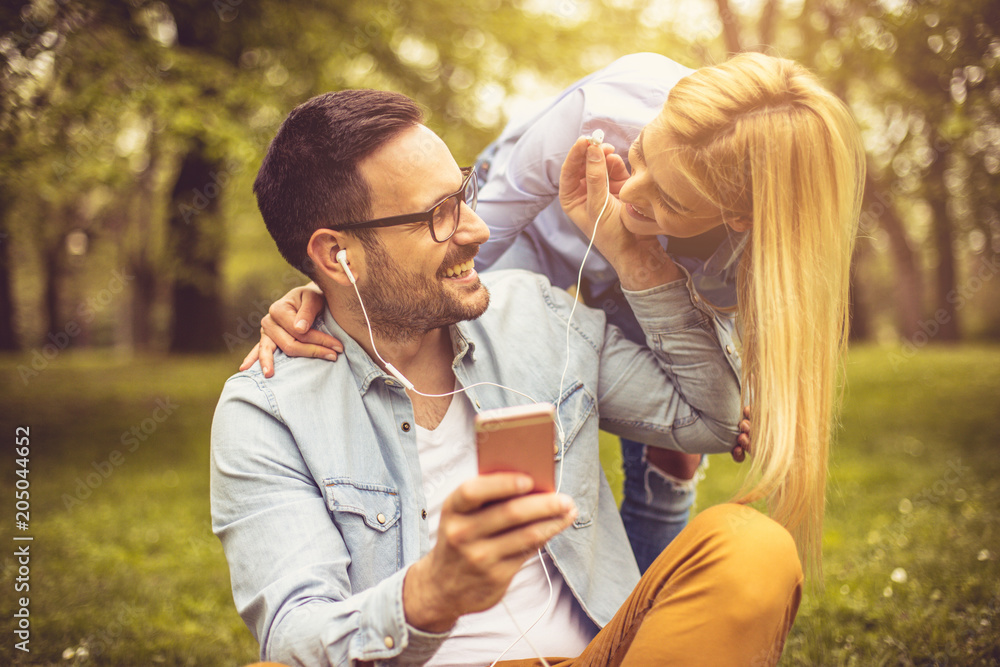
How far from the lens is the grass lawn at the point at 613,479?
10.5 ft

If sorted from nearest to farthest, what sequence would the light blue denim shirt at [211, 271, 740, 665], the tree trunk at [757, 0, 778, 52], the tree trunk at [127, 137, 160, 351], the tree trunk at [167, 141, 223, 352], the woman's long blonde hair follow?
the light blue denim shirt at [211, 271, 740, 665]
the woman's long blonde hair
the tree trunk at [757, 0, 778, 52]
the tree trunk at [167, 141, 223, 352]
the tree trunk at [127, 137, 160, 351]

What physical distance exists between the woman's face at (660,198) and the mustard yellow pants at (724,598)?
88 centimetres

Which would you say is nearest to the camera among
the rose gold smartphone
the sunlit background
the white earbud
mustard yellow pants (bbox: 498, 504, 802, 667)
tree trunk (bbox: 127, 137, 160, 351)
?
the rose gold smartphone

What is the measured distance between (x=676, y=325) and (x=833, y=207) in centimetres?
57

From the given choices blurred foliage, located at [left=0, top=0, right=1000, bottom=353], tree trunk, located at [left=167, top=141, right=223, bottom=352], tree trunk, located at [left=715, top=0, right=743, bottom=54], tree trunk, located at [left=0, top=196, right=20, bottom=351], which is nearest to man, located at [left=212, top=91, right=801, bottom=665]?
blurred foliage, located at [left=0, top=0, right=1000, bottom=353]

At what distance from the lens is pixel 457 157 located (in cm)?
687

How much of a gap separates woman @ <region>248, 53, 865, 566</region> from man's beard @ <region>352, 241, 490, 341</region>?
682 mm

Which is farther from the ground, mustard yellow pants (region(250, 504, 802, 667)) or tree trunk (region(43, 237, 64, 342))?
tree trunk (region(43, 237, 64, 342))

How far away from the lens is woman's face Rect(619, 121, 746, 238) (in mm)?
2080

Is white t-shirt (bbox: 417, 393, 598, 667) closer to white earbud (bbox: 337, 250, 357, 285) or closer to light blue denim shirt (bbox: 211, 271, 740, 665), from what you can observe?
light blue denim shirt (bbox: 211, 271, 740, 665)

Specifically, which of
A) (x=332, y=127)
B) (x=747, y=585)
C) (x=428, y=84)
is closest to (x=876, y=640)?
(x=747, y=585)

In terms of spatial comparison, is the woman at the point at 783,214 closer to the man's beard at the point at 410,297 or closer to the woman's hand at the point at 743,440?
the woman's hand at the point at 743,440

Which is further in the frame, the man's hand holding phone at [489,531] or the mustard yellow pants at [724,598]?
the mustard yellow pants at [724,598]

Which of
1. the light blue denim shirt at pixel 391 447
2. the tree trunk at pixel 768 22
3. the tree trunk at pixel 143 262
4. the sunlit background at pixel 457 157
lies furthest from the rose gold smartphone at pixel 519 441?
the tree trunk at pixel 143 262
